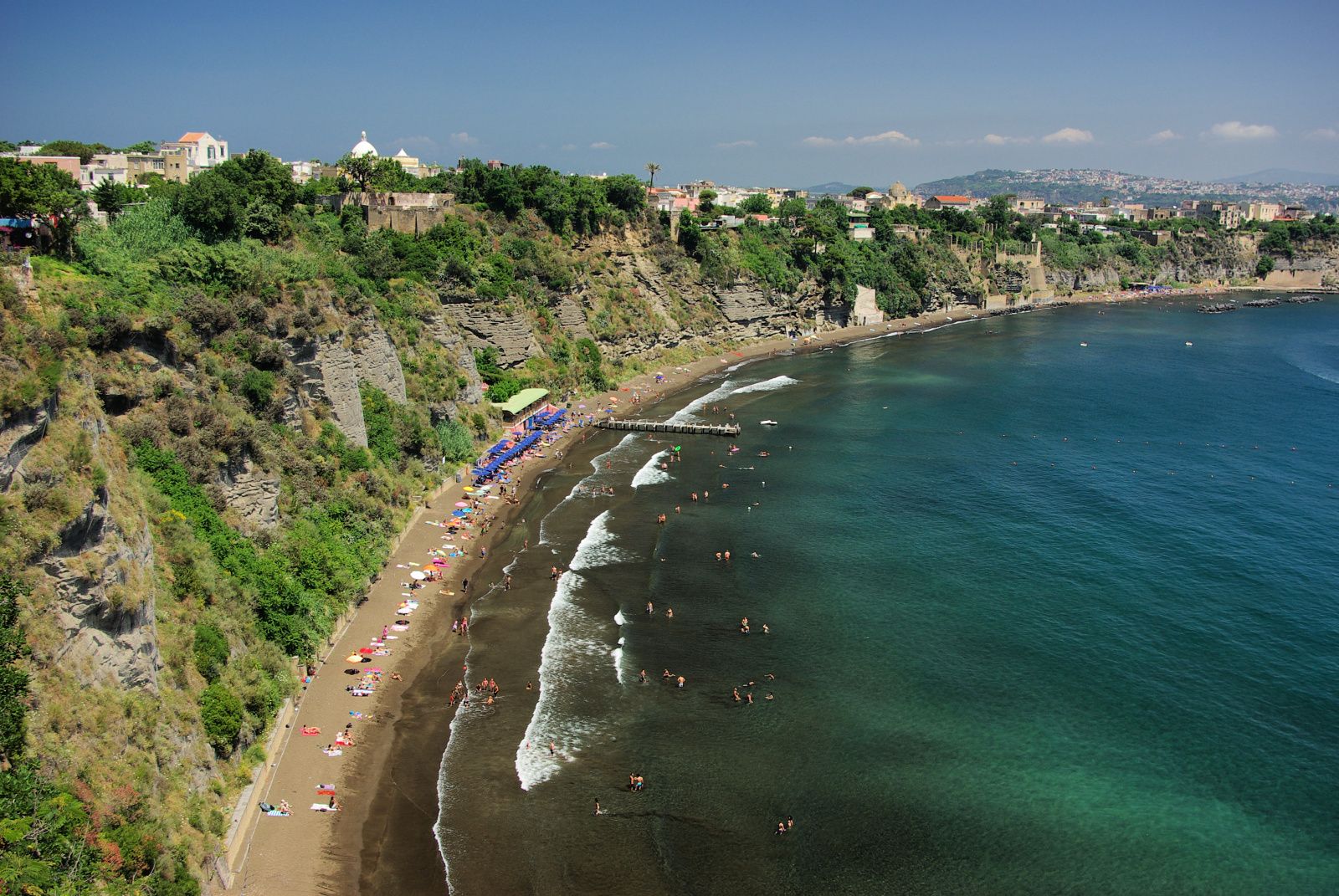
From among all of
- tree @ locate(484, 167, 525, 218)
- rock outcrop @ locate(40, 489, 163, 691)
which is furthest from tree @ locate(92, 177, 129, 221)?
tree @ locate(484, 167, 525, 218)

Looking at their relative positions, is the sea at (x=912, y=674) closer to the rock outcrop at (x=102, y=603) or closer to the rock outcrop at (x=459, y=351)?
the rock outcrop at (x=459, y=351)

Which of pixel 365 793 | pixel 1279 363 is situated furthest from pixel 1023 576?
pixel 1279 363

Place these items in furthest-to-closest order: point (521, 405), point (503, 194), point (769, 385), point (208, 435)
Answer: point (769, 385) → point (503, 194) → point (521, 405) → point (208, 435)

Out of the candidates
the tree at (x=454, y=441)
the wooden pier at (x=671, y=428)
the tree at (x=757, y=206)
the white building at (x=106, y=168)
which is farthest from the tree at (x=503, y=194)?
the tree at (x=757, y=206)

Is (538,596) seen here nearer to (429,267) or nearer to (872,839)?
(872,839)

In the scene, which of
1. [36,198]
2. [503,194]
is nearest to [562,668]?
→ [36,198]

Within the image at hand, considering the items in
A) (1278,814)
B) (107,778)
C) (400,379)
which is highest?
(400,379)

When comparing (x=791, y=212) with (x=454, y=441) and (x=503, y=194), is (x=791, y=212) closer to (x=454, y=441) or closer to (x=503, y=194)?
(x=503, y=194)
